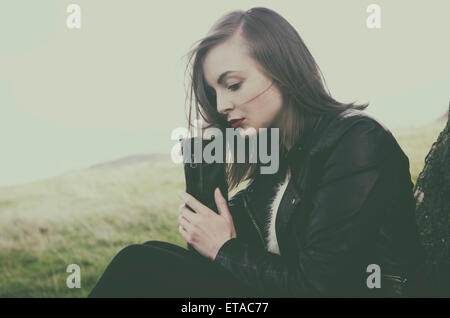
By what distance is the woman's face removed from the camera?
7.57 ft

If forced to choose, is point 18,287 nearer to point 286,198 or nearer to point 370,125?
point 286,198

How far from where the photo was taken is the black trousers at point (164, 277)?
2.18 m

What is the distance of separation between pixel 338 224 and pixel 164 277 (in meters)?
0.99

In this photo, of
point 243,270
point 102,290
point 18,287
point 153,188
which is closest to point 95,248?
point 18,287

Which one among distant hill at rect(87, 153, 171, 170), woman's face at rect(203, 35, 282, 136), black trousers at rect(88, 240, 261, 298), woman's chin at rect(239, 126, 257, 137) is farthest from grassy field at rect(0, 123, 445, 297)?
woman's face at rect(203, 35, 282, 136)

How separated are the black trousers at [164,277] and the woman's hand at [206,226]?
0.09 metres

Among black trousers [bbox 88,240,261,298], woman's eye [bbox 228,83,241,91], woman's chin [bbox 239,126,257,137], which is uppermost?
woman's eye [bbox 228,83,241,91]

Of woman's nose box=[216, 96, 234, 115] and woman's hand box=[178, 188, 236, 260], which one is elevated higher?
woman's nose box=[216, 96, 234, 115]

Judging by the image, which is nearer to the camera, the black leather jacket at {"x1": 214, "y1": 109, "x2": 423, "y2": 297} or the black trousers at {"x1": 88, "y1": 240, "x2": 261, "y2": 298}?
the black leather jacket at {"x1": 214, "y1": 109, "x2": 423, "y2": 297}

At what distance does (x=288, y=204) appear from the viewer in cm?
219

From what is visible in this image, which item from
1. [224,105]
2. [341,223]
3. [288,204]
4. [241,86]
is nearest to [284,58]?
[241,86]

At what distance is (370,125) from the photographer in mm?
2006

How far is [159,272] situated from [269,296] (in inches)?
24.6

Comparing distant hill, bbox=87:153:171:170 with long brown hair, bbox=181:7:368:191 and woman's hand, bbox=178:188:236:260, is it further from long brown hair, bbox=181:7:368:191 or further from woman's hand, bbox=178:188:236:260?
long brown hair, bbox=181:7:368:191
